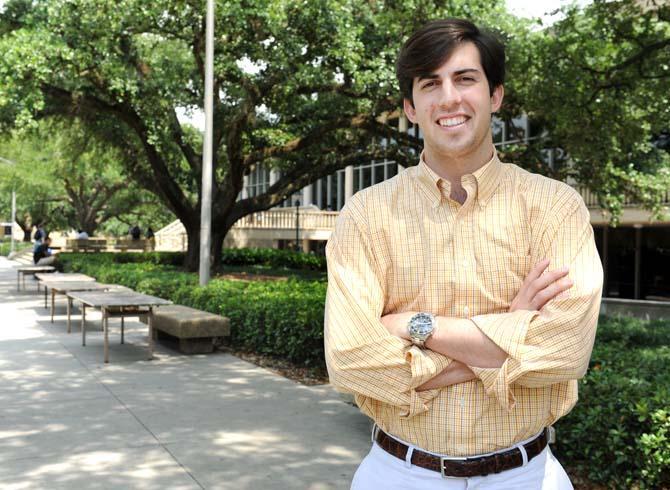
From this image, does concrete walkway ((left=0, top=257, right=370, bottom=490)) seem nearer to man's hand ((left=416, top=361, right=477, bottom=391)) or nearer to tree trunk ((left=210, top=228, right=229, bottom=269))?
man's hand ((left=416, top=361, right=477, bottom=391))

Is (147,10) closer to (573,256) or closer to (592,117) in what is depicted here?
(592,117)

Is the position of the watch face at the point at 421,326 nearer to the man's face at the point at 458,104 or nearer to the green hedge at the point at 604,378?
the man's face at the point at 458,104

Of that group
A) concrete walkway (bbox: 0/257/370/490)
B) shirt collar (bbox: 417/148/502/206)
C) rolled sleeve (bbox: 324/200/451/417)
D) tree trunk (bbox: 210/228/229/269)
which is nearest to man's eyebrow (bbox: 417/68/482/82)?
shirt collar (bbox: 417/148/502/206)

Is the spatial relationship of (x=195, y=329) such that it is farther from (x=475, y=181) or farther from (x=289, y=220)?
(x=289, y=220)

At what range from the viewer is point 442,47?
210 centimetres

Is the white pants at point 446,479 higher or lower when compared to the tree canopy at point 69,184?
lower

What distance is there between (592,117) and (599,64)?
4.11ft

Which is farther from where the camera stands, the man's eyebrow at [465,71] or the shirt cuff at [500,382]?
the man's eyebrow at [465,71]

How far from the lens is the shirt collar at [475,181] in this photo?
215 cm

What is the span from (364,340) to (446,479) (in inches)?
16.9

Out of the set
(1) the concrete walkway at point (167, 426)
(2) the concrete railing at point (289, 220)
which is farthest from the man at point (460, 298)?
(2) the concrete railing at point (289, 220)

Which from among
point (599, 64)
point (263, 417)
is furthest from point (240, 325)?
point (599, 64)

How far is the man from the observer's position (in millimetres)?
2021

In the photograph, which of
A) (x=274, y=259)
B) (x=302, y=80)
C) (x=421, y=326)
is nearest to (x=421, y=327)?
(x=421, y=326)
